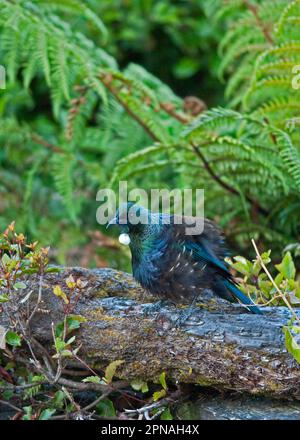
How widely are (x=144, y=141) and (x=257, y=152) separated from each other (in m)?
1.05

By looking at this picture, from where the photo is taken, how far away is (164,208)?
3947 millimetres

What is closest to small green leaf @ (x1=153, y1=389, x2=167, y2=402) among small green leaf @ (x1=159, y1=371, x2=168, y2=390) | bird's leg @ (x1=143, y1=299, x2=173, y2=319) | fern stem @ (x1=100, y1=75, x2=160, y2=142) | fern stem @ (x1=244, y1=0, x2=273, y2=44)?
small green leaf @ (x1=159, y1=371, x2=168, y2=390)

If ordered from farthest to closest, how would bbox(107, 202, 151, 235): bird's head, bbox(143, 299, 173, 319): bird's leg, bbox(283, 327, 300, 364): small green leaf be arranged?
bbox(107, 202, 151, 235): bird's head < bbox(143, 299, 173, 319): bird's leg < bbox(283, 327, 300, 364): small green leaf

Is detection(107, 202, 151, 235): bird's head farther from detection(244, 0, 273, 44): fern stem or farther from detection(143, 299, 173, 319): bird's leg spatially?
detection(244, 0, 273, 44): fern stem

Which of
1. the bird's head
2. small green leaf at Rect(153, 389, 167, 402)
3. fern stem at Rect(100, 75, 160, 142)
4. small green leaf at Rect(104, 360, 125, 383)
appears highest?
fern stem at Rect(100, 75, 160, 142)

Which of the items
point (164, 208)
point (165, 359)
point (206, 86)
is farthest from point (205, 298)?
point (206, 86)

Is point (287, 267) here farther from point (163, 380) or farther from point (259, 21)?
point (259, 21)

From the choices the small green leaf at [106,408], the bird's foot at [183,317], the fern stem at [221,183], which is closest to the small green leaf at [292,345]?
the bird's foot at [183,317]

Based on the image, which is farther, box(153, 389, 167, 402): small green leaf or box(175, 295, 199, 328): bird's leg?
box(175, 295, 199, 328): bird's leg

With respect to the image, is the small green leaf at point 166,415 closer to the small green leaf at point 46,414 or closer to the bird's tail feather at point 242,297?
the small green leaf at point 46,414

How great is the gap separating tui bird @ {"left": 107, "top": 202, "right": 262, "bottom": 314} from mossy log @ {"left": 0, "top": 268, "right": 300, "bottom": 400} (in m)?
0.07

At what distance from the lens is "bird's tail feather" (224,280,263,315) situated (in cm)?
274

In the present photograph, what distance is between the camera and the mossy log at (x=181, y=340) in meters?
2.44

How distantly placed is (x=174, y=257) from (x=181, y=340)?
1.54ft
